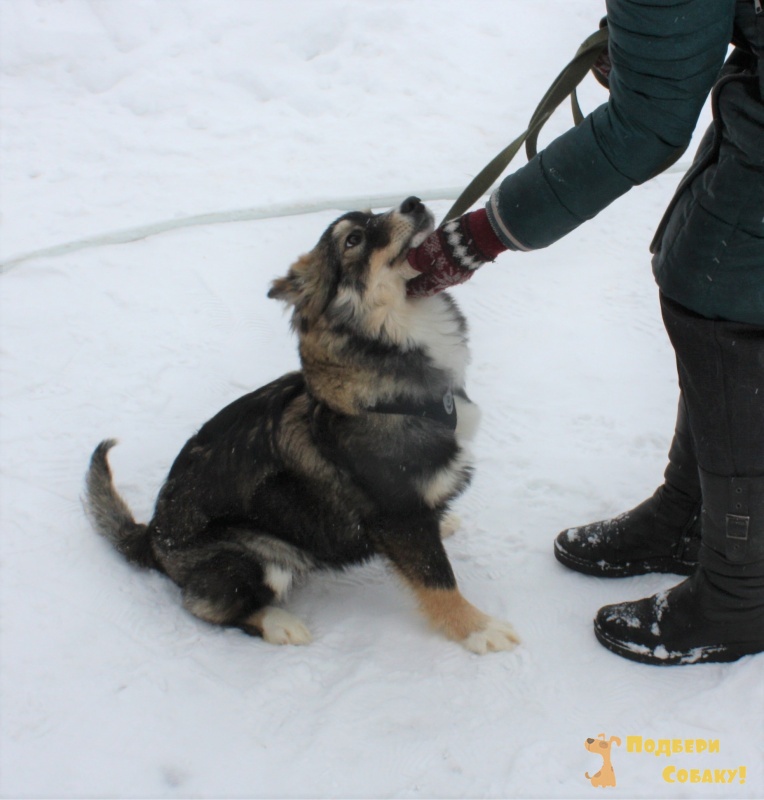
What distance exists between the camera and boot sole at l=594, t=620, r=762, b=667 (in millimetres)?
2205

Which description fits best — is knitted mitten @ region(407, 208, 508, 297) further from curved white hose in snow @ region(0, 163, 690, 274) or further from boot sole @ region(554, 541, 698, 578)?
curved white hose in snow @ region(0, 163, 690, 274)

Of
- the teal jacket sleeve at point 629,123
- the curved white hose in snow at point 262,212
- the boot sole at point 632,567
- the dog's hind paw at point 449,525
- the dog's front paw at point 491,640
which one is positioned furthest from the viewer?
the curved white hose in snow at point 262,212

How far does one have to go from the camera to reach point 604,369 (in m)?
3.90

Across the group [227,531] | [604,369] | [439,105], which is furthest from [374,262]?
[439,105]

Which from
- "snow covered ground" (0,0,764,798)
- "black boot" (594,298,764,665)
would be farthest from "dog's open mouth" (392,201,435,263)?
"snow covered ground" (0,0,764,798)

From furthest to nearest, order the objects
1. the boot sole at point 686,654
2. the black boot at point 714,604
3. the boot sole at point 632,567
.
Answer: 1. the boot sole at point 632,567
2. the boot sole at point 686,654
3. the black boot at point 714,604

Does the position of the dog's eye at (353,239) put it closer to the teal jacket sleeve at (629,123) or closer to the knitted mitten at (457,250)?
the knitted mitten at (457,250)

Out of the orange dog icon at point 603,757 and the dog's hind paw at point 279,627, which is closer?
the orange dog icon at point 603,757

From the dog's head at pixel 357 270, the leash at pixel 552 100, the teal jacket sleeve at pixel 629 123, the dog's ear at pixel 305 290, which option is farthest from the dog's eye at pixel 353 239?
the teal jacket sleeve at pixel 629 123

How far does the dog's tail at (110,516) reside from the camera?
109 inches

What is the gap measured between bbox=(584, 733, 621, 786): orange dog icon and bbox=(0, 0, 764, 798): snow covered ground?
3 cm

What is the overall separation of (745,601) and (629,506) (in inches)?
34.5

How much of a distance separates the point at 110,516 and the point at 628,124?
85.8 inches

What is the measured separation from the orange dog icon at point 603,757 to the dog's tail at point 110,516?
159 cm
